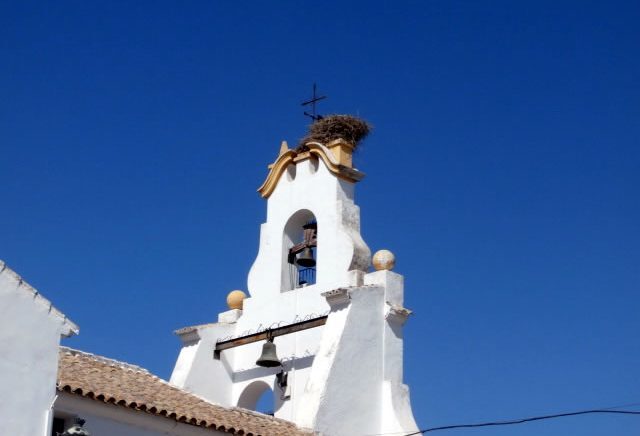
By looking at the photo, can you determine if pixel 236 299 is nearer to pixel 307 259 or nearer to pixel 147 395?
pixel 307 259

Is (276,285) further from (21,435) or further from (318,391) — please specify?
(21,435)

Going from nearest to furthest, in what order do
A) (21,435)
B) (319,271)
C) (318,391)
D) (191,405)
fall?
(21,435)
(191,405)
(318,391)
(319,271)

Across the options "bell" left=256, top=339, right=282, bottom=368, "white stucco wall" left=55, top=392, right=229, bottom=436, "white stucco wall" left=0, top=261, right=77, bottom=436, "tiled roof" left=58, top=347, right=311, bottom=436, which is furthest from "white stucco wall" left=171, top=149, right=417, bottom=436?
"white stucco wall" left=0, top=261, right=77, bottom=436

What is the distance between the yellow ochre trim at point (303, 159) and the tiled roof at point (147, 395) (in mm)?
4505

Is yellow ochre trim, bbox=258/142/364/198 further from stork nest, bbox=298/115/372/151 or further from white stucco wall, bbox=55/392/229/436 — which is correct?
white stucco wall, bbox=55/392/229/436

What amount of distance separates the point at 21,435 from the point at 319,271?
26.2 ft

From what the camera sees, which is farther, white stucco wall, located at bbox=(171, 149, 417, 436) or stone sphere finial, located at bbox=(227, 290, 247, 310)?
stone sphere finial, located at bbox=(227, 290, 247, 310)

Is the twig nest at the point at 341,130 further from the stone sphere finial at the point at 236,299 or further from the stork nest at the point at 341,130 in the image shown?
the stone sphere finial at the point at 236,299

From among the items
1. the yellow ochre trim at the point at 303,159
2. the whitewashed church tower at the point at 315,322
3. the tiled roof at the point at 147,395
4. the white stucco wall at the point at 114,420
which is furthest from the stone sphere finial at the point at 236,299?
the white stucco wall at the point at 114,420

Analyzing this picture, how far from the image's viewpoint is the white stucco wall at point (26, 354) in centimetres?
1173

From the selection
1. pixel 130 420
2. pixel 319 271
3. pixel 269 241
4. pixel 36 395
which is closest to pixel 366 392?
pixel 319 271

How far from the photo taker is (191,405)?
52.1 feet

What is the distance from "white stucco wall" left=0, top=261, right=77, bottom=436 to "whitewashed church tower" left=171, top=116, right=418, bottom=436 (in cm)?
557

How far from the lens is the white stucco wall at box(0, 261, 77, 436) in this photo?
11727 millimetres
